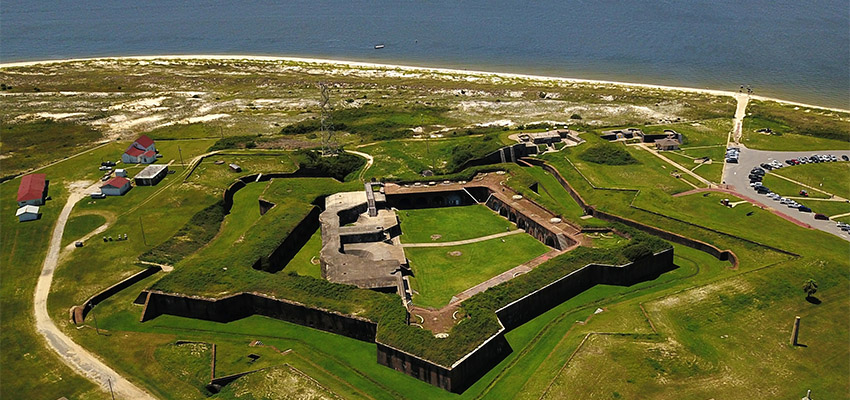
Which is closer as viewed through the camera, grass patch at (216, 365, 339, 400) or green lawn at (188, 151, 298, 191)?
grass patch at (216, 365, 339, 400)

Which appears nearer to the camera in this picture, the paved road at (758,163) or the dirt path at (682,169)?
the paved road at (758,163)

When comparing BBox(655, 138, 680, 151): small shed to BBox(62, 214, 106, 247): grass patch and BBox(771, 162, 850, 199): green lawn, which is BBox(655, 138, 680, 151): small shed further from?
BBox(62, 214, 106, 247): grass patch

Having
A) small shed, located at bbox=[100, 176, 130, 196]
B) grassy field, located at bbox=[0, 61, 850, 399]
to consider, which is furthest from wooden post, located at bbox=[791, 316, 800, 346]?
small shed, located at bbox=[100, 176, 130, 196]

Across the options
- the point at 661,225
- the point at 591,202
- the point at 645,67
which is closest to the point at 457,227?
the point at 591,202

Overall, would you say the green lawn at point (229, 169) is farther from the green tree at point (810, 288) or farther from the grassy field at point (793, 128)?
the grassy field at point (793, 128)

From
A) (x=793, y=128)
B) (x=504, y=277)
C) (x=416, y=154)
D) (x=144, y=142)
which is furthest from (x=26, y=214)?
(x=793, y=128)

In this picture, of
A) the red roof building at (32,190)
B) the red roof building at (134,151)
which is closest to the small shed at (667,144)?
the red roof building at (134,151)

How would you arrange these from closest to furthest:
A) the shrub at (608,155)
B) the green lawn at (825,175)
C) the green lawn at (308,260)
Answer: the green lawn at (308,260)
the green lawn at (825,175)
the shrub at (608,155)

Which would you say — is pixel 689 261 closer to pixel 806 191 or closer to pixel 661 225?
pixel 661 225
